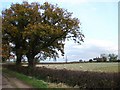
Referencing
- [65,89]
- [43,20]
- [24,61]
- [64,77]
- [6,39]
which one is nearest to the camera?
[65,89]

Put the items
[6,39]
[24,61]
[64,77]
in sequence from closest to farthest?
1. [64,77]
2. [6,39]
3. [24,61]

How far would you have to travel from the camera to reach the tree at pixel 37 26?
1859 inches

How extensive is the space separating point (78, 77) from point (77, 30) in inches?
875

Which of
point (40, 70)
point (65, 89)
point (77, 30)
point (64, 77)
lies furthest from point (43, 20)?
point (65, 89)

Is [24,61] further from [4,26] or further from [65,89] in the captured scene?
[65,89]

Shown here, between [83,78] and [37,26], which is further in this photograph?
[37,26]

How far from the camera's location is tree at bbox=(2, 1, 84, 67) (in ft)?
155

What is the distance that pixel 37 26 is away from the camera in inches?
1807

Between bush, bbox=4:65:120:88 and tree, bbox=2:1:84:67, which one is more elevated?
tree, bbox=2:1:84:67

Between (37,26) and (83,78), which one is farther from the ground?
(37,26)

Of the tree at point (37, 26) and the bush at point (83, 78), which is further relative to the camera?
the tree at point (37, 26)

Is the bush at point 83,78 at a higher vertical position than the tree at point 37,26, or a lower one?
lower

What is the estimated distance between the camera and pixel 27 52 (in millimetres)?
51125

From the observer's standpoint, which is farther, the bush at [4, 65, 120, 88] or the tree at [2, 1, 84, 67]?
the tree at [2, 1, 84, 67]
